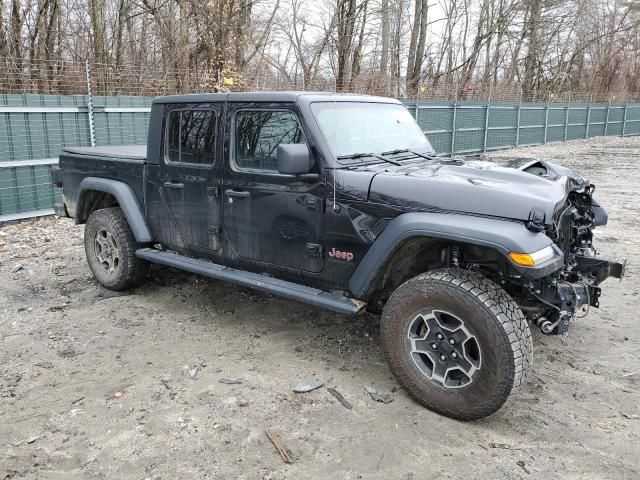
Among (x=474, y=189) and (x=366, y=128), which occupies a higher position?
(x=366, y=128)

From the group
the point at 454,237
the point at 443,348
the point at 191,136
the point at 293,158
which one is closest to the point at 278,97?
the point at 293,158

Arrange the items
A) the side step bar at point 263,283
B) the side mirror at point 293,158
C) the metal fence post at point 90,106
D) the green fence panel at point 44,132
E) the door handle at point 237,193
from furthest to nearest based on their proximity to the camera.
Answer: the metal fence post at point 90,106 → the green fence panel at point 44,132 → the door handle at point 237,193 → the side step bar at point 263,283 → the side mirror at point 293,158

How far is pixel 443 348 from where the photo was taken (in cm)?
325

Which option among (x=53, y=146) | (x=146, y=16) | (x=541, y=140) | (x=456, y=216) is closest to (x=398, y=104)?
(x=456, y=216)

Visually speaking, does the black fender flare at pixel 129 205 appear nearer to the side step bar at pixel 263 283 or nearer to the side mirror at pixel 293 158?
the side step bar at pixel 263 283

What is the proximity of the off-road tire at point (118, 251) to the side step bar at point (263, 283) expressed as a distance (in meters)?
0.20

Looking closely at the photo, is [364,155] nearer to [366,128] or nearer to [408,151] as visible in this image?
[366,128]

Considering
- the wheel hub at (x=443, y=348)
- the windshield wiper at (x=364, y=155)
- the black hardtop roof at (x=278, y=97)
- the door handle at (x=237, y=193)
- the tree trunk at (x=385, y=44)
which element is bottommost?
the wheel hub at (x=443, y=348)

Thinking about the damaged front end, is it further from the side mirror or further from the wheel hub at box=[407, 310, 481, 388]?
the side mirror

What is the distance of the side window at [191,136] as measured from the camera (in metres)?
4.38

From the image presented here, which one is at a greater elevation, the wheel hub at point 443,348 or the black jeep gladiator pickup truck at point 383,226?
the black jeep gladiator pickup truck at point 383,226

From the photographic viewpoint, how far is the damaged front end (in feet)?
10.8

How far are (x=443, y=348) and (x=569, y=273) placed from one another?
1.12m

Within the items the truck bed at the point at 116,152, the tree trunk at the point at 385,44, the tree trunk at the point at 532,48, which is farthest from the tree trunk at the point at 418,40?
the truck bed at the point at 116,152
